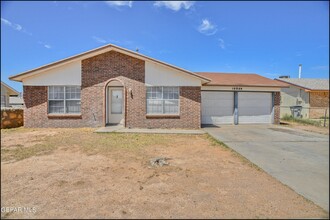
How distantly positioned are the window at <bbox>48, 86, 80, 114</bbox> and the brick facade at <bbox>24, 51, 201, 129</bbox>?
28 cm

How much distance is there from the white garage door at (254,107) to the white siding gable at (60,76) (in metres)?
10.6

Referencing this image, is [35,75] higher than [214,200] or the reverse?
higher

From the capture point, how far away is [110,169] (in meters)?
4.68

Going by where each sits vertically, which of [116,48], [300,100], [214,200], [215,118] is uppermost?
[116,48]

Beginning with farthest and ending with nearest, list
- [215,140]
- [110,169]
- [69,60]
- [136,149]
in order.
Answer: [69,60] → [215,140] → [136,149] → [110,169]

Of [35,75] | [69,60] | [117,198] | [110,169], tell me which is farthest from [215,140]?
[35,75]

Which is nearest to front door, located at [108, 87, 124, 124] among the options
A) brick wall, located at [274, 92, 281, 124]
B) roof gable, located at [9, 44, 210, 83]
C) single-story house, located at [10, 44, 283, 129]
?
single-story house, located at [10, 44, 283, 129]

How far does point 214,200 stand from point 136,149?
12.6 feet

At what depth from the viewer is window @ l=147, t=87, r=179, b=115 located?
11.2 meters

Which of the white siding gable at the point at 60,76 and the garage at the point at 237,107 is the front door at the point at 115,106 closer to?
the white siding gable at the point at 60,76

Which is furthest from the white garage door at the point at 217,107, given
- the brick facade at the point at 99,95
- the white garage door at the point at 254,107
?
the brick facade at the point at 99,95

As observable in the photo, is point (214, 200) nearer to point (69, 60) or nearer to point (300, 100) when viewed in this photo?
point (69, 60)

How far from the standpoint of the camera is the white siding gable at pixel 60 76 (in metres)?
10.9

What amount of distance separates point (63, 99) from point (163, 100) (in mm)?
5662
